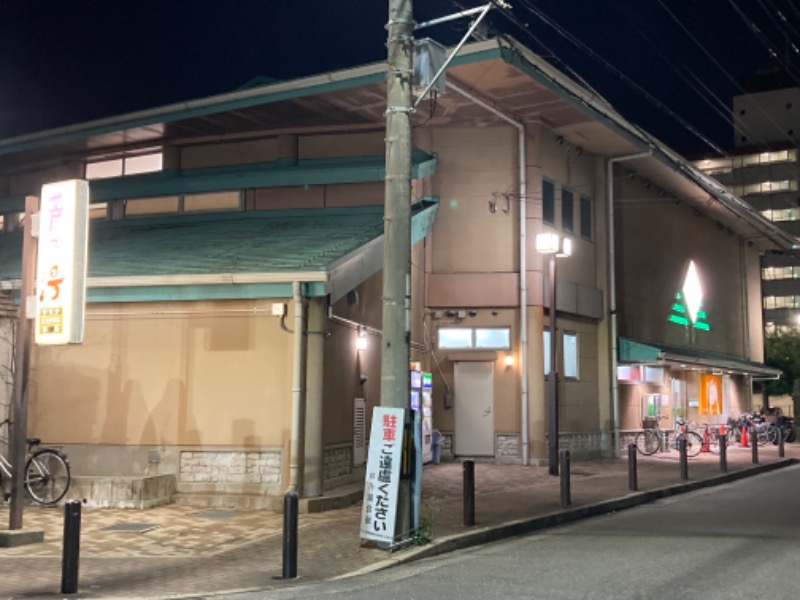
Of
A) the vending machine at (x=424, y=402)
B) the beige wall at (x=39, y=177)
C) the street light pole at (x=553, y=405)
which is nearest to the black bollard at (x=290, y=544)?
the vending machine at (x=424, y=402)

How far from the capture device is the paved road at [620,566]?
25.2ft

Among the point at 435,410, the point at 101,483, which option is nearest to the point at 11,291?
the point at 101,483

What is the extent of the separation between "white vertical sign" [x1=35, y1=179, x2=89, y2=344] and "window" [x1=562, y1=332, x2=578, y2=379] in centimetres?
1437

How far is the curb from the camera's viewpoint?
941 centimetres

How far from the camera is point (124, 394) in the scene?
1388cm

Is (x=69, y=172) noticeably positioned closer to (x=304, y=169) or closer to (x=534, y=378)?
(x=304, y=169)

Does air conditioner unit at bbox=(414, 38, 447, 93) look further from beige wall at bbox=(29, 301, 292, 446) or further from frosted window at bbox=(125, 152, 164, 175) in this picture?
frosted window at bbox=(125, 152, 164, 175)

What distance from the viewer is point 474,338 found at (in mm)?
20625

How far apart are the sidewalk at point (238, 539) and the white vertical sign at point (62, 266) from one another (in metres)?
2.67

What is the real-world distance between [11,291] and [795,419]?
33.8 m

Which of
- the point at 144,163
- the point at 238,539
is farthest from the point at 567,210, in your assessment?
the point at 238,539

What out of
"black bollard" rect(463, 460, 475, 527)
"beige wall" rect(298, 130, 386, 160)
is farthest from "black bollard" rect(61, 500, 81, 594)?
"beige wall" rect(298, 130, 386, 160)

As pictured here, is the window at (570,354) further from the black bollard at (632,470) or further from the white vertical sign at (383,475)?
the white vertical sign at (383,475)

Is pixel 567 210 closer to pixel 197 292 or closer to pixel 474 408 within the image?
pixel 474 408
